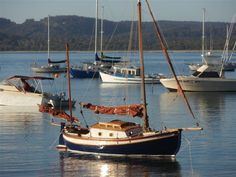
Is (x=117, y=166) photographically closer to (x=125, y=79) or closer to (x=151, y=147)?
(x=151, y=147)

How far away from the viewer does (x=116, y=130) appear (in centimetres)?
4450

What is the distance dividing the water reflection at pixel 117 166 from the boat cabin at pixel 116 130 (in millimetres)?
1512

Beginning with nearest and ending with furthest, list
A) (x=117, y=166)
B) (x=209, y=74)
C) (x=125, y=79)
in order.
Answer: (x=117, y=166), (x=209, y=74), (x=125, y=79)

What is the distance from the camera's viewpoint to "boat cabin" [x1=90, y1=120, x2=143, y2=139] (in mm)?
44312

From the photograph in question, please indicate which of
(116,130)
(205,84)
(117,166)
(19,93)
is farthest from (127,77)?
(117,166)

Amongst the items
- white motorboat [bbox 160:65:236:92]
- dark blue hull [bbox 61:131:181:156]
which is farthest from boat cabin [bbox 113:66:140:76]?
dark blue hull [bbox 61:131:181:156]

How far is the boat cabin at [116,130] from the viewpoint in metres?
44.3

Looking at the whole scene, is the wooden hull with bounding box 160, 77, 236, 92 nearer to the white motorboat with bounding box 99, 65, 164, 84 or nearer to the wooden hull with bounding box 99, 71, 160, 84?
the white motorboat with bounding box 99, 65, 164, 84

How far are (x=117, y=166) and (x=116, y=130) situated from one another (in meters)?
2.11

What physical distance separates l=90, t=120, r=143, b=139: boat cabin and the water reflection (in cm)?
151

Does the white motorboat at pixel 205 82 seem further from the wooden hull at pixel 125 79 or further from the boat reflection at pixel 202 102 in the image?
the wooden hull at pixel 125 79

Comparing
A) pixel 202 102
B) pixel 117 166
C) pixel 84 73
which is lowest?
pixel 84 73

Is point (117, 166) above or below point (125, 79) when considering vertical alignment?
above

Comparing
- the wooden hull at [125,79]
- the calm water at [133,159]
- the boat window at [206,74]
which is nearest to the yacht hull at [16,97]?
the calm water at [133,159]
